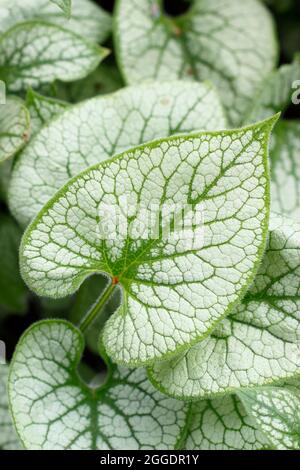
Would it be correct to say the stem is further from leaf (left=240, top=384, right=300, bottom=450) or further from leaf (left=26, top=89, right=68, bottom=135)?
leaf (left=26, top=89, right=68, bottom=135)

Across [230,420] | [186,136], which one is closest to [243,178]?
[186,136]

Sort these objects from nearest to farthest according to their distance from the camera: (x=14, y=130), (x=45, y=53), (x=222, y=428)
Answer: (x=222, y=428), (x=14, y=130), (x=45, y=53)

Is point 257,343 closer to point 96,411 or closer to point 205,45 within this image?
point 96,411

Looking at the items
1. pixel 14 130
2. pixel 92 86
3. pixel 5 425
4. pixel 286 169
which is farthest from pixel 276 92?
pixel 5 425

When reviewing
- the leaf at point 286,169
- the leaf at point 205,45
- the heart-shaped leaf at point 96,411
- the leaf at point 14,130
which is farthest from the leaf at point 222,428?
the leaf at point 205,45

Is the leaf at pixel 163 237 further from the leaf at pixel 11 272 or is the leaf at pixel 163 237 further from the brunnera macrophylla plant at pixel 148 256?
the leaf at pixel 11 272

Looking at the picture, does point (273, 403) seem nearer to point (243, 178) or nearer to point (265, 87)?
point (243, 178)
